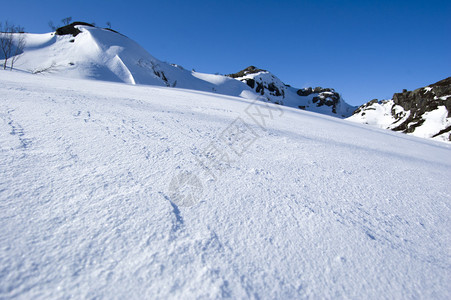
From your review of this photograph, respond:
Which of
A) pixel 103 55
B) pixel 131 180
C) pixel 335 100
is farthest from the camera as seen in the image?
pixel 335 100

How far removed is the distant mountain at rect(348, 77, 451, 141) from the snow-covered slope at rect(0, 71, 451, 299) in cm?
2920

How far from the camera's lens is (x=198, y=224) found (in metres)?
1.00

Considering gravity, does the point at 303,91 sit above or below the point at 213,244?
above

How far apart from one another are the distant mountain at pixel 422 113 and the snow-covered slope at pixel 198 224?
29202 millimetres

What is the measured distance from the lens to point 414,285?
0.84 m

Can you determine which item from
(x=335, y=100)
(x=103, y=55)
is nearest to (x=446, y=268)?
(x=103, y=55)

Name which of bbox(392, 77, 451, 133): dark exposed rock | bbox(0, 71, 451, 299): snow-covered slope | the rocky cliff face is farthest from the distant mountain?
bbox(0, 71, 451, 299): snow-covered slope

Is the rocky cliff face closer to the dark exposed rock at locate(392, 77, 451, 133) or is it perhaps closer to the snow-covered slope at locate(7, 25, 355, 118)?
the snow-covered slope at locate(7, 25, 355, 118)

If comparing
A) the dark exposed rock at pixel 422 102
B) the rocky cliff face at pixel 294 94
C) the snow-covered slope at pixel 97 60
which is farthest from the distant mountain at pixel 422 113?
the snow-covered slope at pixel 97 60

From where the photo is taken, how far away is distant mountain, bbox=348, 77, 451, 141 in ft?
71.1

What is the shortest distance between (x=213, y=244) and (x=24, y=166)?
1.43 metres

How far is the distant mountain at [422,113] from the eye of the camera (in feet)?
71.1

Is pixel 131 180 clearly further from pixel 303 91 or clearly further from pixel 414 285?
pixel 303 91

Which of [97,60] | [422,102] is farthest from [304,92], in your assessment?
[97,60]
